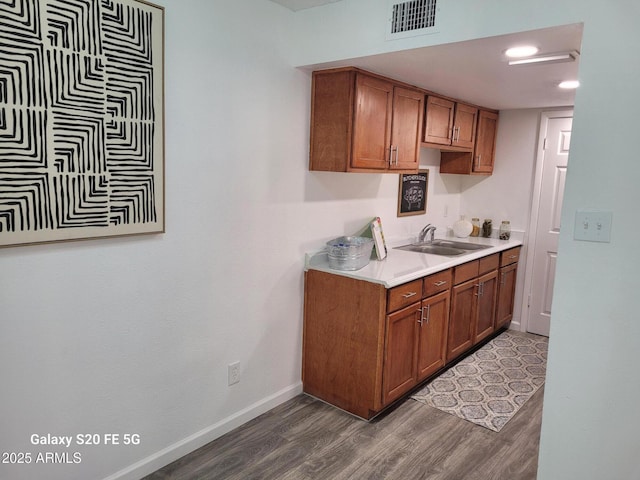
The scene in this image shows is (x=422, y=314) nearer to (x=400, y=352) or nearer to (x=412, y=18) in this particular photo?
(x=400, y=352)

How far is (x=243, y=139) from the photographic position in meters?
2.54

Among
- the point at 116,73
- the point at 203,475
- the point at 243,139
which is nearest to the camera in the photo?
the point at 116,73

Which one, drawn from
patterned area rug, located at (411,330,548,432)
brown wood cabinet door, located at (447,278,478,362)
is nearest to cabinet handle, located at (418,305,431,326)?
brown wood cabinet door, located at (447,278,478,362)

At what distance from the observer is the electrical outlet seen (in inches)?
105

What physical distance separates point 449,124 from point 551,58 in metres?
1.42

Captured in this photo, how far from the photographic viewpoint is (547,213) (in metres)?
4.34

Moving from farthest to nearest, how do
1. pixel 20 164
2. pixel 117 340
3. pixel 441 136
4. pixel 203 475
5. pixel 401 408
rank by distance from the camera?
pixel 441 136
pixel 401 408
pixel 203 475
pixel 117 340
pixel 20 164

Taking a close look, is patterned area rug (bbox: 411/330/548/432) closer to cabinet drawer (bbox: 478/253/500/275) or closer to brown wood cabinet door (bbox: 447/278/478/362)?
brown wood cabinet door (bbox: 447/278/478/362)

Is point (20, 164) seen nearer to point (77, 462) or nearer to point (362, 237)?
point (77, 462)

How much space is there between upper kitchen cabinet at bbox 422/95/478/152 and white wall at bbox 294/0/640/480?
1404mm

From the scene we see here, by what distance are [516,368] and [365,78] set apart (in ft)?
8.15

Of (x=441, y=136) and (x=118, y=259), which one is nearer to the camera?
(x=118, y=259)

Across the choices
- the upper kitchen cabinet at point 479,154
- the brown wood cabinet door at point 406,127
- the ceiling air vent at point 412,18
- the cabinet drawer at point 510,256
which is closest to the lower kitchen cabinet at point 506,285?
the cabinet drawer at point 510,256

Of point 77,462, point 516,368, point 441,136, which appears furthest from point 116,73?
point 516,368
